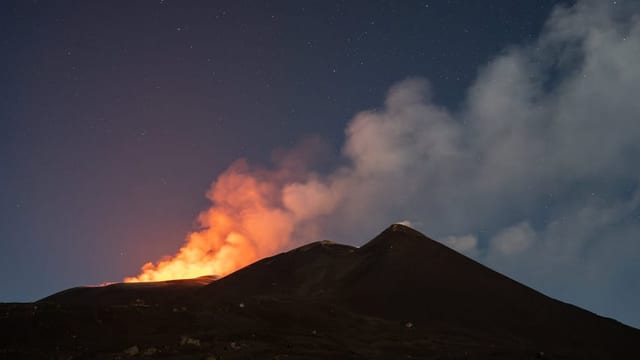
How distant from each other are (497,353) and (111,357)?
29466mm

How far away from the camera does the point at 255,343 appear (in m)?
36.4

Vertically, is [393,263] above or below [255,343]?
above

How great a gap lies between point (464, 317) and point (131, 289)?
62.4m

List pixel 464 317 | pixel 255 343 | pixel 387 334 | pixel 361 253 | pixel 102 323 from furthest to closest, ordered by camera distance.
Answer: pixel 361 253
pixel 464 317
pixel 387 334
pixel 102 323
pixel 255 343

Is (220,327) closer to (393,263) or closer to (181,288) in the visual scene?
(393,263)

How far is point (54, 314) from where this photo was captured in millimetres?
40500

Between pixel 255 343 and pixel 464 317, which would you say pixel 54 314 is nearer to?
pixel 255 343

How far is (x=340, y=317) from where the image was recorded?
171 ft

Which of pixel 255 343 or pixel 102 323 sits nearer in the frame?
pixel 255 343

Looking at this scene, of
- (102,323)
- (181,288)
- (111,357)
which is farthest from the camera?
(181,288)

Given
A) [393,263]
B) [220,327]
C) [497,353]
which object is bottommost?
[497,353]

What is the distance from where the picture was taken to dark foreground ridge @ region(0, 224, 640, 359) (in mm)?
35594

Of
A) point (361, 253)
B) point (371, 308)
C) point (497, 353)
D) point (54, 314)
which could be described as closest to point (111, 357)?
point (54, 314)

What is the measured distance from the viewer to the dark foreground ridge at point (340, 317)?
35.6m
